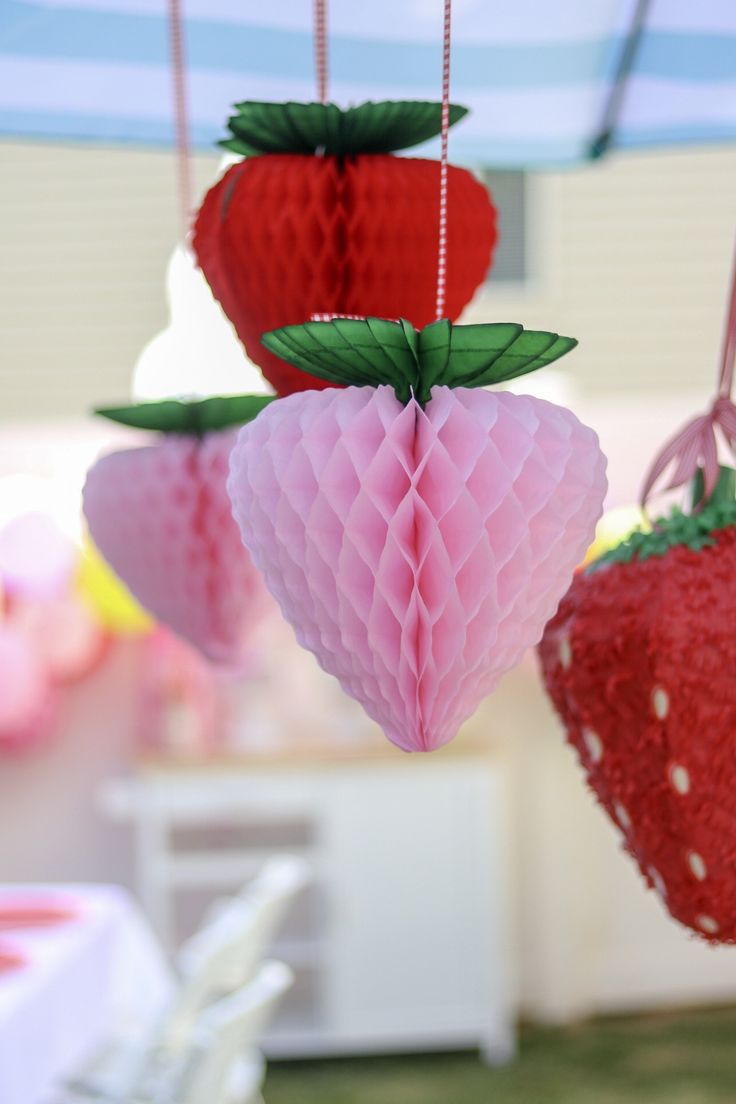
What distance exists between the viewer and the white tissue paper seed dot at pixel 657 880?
23.0 inches

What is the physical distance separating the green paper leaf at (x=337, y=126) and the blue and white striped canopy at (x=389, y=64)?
35cm

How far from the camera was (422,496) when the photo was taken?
1.57 feet

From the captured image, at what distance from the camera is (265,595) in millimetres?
762

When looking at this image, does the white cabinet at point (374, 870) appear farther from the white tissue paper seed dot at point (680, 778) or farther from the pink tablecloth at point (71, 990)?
the white tissue paper seed dot at point (680, 778)

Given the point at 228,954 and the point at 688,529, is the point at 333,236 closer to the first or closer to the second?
the point at 688,529

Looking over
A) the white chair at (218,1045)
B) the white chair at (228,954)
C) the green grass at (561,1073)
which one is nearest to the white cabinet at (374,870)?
the green grass at (561,1073)

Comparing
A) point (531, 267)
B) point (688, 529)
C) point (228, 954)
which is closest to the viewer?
point (688, 529)

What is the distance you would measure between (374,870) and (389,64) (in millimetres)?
3824

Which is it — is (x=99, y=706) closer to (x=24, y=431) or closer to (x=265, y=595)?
(x=24, y=431)

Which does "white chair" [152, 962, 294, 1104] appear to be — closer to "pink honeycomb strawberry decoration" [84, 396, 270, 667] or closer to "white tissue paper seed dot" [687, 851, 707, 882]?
"pink honeycomb strawberry decoration" [84, 396, 270, 667]

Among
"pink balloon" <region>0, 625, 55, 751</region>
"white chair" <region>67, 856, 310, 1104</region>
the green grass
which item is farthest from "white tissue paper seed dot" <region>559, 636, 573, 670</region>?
the green grass

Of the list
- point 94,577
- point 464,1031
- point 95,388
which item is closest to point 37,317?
point 95,388

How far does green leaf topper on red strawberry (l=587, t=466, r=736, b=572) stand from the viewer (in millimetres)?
577

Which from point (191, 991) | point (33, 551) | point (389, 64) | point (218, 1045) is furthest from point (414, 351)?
point (33, 551)
